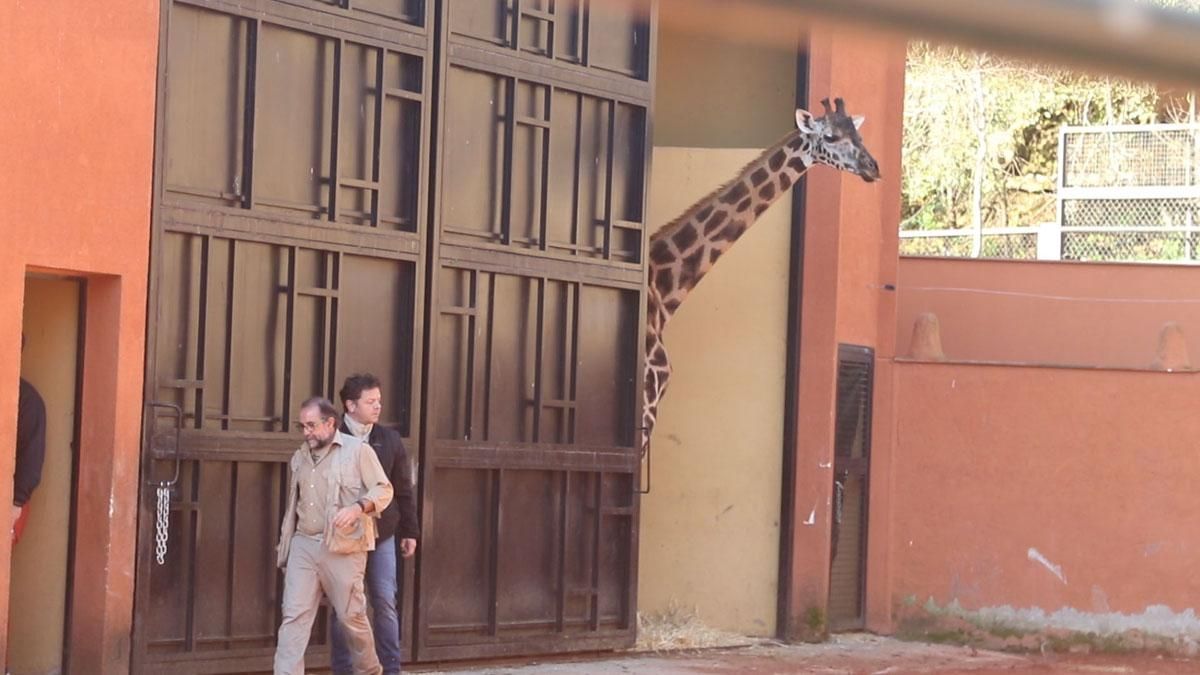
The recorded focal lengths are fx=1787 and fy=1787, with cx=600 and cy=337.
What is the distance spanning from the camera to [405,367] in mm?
10031

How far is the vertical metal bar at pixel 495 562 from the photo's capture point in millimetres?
10570

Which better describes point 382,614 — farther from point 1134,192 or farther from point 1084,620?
point 1134,192

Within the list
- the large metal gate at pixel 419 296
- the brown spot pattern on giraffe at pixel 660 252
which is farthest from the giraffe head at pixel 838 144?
the large metal gate at pixel 419 296

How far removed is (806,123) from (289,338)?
14.8 feet

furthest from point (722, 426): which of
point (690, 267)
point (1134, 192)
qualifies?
point (1134, 192)

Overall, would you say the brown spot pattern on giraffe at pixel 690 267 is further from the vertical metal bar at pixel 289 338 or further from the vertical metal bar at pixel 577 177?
the vertical metal bar at pixel 289 338

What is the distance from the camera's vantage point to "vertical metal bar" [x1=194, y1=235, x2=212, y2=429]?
886 centimetres

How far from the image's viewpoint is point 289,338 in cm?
933

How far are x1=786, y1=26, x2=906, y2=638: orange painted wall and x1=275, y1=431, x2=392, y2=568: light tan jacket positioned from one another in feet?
17.8

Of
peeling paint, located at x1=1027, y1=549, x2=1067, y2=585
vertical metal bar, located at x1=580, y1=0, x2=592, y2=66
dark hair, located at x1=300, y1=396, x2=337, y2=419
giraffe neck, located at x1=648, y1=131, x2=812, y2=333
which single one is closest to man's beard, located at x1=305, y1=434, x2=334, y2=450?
dark hair, located at x1=300, y1=396, x2=337, y2=419

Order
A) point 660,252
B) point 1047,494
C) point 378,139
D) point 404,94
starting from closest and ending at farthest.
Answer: point 378,139 < point 404,94 < point 660,252 < point 1047,494

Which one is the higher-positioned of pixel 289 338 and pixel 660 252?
pixel 660 252

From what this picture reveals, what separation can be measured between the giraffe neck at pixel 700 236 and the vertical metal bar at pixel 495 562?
1930 mm

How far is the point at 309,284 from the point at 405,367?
0.86 meters
